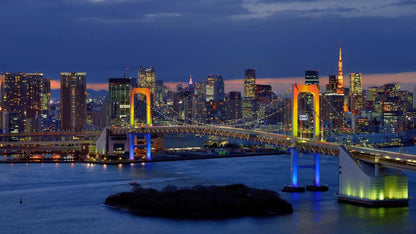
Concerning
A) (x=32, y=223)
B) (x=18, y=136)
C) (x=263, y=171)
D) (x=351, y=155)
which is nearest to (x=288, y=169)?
(x=263, y=171)

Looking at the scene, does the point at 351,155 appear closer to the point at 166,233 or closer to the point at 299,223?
the point at 299,223

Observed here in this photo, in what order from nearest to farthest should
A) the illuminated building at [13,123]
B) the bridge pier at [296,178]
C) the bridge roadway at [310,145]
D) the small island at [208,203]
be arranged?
the bridge roadway at [310,145]
the small island at [208,203]
the bridge pier at [296,178]
the illuminated building at [13,123]

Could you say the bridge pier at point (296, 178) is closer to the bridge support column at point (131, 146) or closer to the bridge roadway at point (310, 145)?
the bridge roadway at point (310, 145)

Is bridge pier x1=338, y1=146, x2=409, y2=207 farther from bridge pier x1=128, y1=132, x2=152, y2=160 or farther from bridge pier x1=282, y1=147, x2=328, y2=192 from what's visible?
bridge pier x1=128, y1=132, x2=152, y2=160

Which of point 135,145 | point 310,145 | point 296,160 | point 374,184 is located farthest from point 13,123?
point 374,184

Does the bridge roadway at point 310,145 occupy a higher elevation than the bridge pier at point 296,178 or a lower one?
higher

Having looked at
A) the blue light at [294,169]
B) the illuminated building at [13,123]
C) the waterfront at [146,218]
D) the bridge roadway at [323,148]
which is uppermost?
the illuminated building at [13,123]

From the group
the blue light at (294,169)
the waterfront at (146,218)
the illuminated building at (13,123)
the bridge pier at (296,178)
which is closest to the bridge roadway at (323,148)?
the blue light at (294,169)
